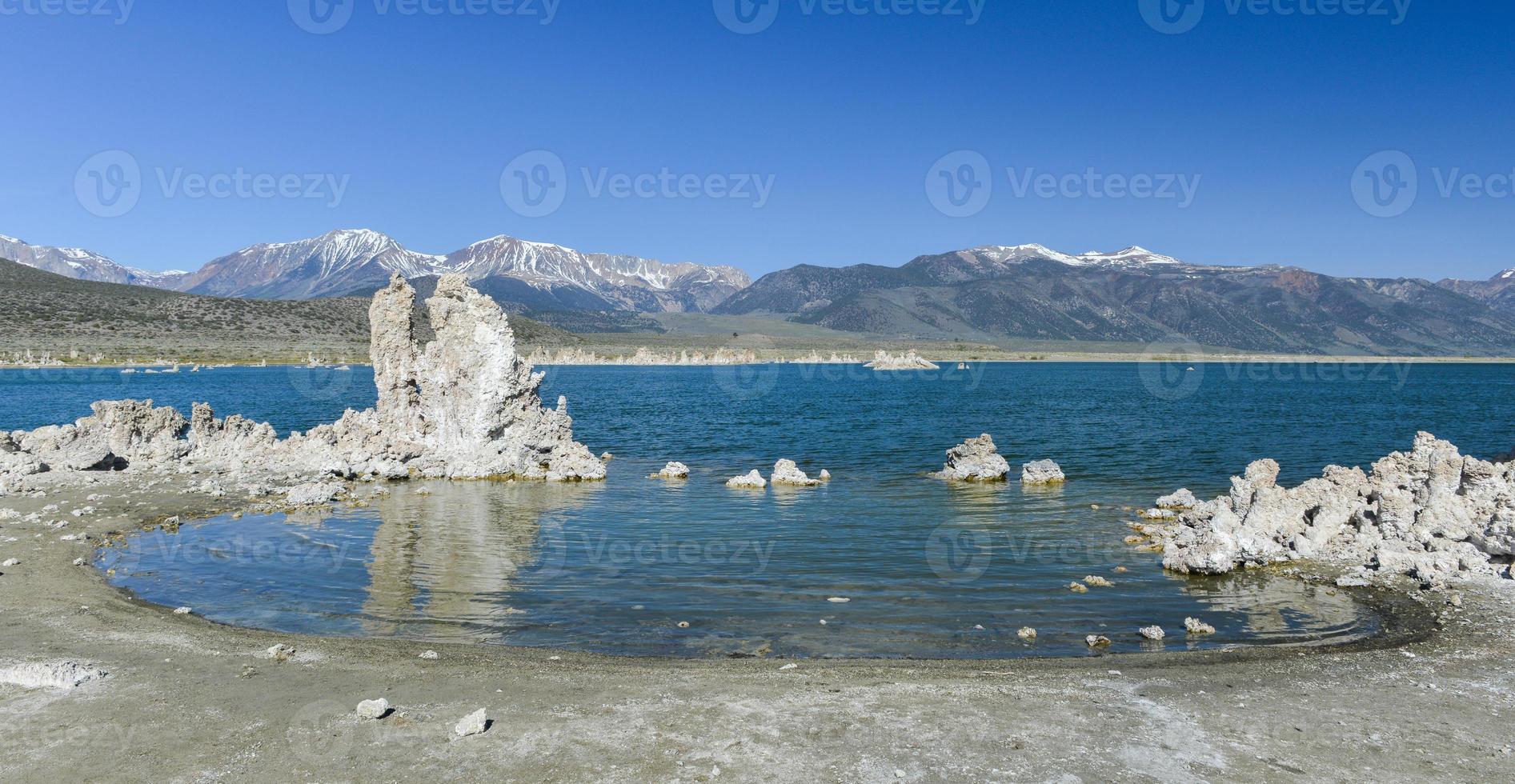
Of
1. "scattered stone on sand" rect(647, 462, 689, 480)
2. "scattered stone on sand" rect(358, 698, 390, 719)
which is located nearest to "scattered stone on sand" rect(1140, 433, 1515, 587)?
"scattered stone on sand" rect(358, 698, 390, 719)

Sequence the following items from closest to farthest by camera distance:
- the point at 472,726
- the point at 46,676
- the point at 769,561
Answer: the point at 472,726
the point at 46,676
the point at 769,561

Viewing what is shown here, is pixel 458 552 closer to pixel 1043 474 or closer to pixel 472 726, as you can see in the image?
pixel 472 726

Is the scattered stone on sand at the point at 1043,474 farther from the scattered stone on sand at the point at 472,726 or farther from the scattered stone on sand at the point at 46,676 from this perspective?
the scattered stone on sand at the point at 46,676

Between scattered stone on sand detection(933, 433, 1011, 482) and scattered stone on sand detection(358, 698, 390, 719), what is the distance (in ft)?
76.6

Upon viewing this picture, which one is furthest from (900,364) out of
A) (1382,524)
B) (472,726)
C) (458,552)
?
(472,726)

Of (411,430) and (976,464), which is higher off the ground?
(411,430)

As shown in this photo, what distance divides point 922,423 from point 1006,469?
964 inches

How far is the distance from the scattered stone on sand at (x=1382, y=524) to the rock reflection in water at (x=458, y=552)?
13.1 m

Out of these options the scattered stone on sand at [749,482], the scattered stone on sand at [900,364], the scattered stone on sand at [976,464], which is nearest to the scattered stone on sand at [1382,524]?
the scattered stone on sand at [976,464]

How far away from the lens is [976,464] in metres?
30.4

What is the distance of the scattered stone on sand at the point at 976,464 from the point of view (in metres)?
30.2

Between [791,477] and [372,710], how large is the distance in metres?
20.9

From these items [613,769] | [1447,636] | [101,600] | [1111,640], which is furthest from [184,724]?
[1447,636]

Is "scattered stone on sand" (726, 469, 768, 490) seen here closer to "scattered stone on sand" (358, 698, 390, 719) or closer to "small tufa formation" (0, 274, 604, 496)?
"small tufa formation" (0, 274, 604, 496)
